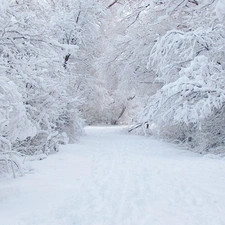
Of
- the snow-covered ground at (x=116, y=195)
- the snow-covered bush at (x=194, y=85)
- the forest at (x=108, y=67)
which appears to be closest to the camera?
the snow-covered ground at (x=116, y=195)

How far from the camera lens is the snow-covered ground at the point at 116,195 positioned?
3695mm

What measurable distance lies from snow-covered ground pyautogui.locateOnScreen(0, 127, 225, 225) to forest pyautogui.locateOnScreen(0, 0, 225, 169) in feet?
3.08

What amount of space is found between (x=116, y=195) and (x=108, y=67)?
11.7m

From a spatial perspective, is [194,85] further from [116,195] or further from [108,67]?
[108,67]

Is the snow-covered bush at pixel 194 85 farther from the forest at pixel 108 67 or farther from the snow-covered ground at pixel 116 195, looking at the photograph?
the snow-covered ground at pixel 116 195

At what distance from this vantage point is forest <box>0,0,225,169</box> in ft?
16.4

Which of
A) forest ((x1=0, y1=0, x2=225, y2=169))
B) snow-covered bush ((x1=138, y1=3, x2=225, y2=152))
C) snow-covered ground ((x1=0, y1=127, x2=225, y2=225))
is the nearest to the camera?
snow-covered ground ((x1=0, y1=127, x2=225, y2=225))

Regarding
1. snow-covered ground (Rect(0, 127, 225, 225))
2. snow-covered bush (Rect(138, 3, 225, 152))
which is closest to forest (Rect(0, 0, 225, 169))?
snow-covered bush (Rect(138, 3, 225, 152))

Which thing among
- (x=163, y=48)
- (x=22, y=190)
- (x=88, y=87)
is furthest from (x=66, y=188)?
(x=88, y=87)

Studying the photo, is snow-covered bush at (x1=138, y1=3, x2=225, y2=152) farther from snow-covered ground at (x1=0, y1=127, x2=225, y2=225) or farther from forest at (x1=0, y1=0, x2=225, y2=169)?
snow-covered ground at (x1=0, y1=127, x2=225, y2=225)

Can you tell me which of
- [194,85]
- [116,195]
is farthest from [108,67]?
[116,195]

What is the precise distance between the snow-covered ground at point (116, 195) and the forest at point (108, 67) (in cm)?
94

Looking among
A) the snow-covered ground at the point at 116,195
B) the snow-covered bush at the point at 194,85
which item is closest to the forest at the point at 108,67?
the snow-covered bush at the point at 194,85

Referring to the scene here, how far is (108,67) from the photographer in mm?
15781
